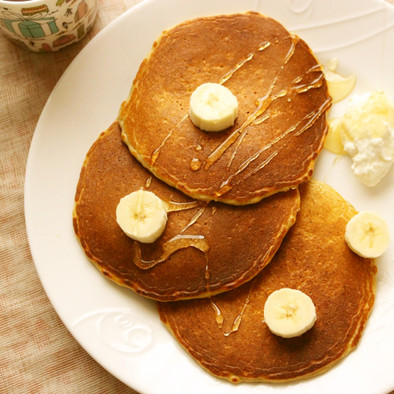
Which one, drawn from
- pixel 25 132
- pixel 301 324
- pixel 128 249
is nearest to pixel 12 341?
pixel 128 249

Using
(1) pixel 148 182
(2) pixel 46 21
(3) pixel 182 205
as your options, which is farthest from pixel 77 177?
(2) pixel 46 21

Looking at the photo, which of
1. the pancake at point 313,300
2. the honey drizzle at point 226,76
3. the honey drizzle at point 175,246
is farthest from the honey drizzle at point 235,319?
the honey drizzle at point 226,76

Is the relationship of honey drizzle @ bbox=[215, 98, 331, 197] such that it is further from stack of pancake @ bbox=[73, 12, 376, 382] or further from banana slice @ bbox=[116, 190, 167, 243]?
banana slice @ bbox=[116, 190, 167, 243]

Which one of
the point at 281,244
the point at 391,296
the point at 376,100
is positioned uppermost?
the point at 376,100

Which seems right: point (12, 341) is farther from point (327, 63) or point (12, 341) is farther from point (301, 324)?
point (327, 63)

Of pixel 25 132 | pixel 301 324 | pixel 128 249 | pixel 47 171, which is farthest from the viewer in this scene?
pixel 25 132

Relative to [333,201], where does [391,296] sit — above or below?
below

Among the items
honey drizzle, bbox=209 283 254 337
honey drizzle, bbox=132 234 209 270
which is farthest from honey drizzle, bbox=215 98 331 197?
honey drizzle, bbox=209 283 254 337
